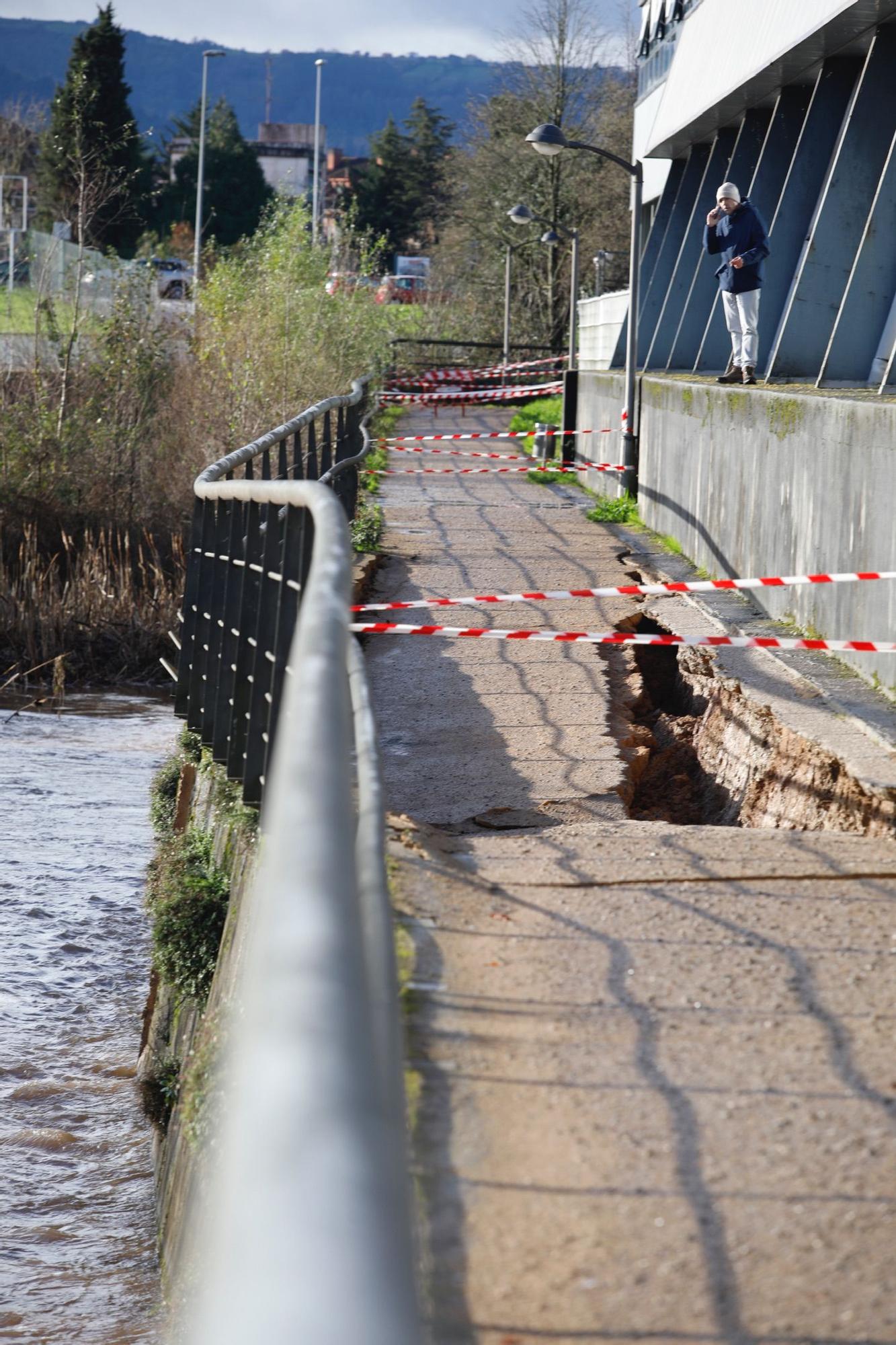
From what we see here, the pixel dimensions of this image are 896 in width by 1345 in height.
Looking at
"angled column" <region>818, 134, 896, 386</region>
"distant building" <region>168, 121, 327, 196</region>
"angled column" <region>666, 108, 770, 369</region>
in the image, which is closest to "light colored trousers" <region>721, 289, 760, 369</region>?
"angled column" <region>818, 134, 896, 386</region>

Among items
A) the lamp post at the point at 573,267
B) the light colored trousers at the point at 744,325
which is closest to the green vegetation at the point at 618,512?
the light colored trousers at the point at 744,325

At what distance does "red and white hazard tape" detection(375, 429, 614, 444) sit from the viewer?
19.3 meters

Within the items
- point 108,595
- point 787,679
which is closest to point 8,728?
point 108,595

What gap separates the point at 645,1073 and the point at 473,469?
1739 cm

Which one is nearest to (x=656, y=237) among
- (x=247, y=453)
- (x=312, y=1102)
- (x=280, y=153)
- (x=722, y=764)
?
(x=247, y=453)

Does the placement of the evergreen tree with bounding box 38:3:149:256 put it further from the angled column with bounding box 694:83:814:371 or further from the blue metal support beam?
the blue metal support beam

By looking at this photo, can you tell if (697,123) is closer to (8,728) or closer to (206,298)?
(206,298)

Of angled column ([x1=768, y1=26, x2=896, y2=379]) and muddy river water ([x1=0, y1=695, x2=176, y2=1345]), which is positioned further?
angled column ([x1=768, y1=26, x2=896, y2=379])

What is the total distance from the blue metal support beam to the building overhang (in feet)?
0.74

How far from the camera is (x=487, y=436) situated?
19.4 meters

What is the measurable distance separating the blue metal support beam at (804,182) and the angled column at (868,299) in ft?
8.91

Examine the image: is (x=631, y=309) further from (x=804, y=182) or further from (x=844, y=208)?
(x=844, y=208)

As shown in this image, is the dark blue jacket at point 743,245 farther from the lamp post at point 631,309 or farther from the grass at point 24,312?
the grass at point 24,312

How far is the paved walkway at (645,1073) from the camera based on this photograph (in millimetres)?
2465
